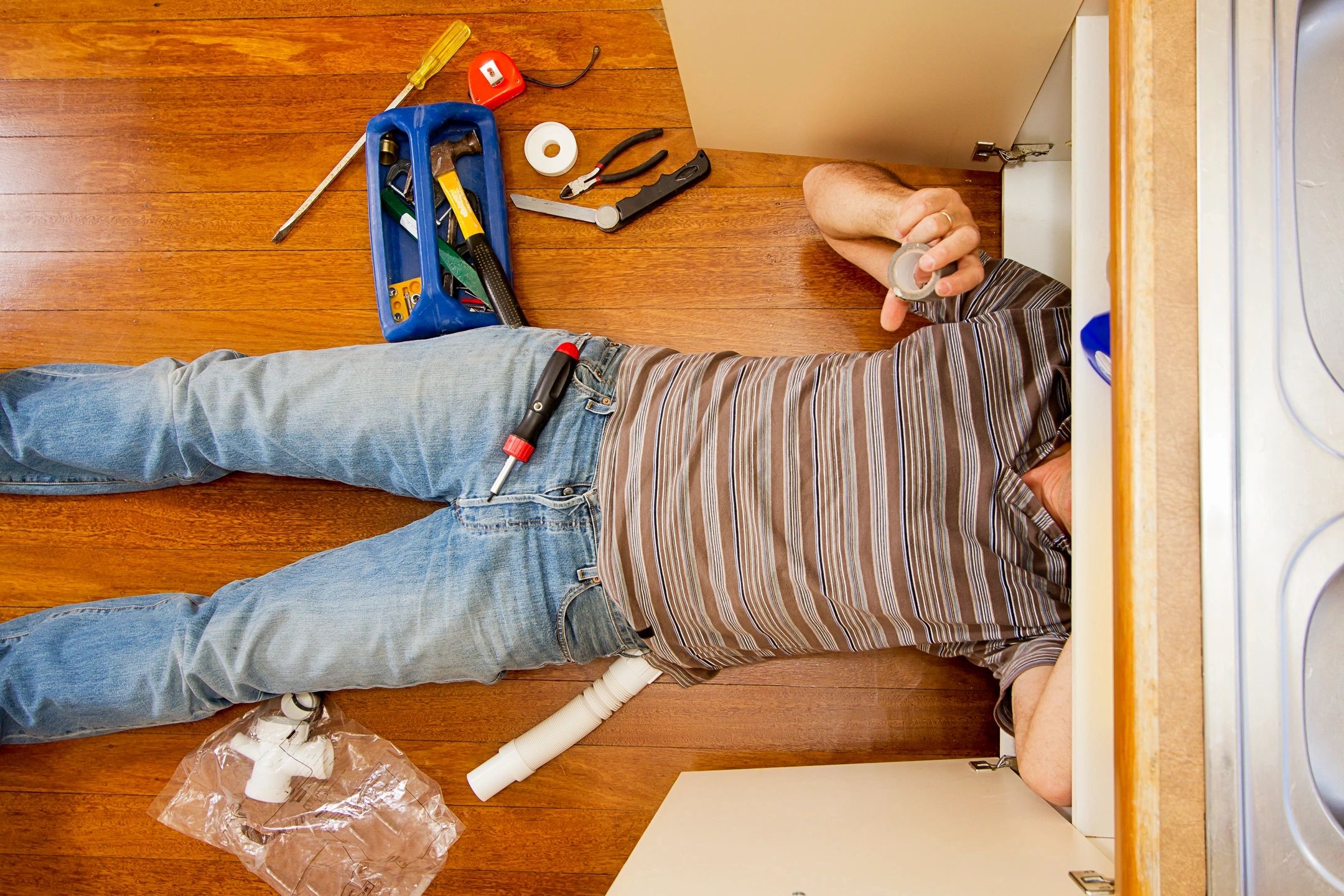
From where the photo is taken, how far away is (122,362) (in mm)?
1282

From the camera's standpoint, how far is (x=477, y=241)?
3.95 ft

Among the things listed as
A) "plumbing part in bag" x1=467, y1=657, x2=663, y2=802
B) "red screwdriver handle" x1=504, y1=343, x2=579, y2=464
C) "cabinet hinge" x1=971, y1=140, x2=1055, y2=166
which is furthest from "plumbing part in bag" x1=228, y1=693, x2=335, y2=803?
"cabinet hinge" x1=971, y1=140, x2=1055, y2=166

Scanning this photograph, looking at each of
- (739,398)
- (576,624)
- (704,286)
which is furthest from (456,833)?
(704,286)

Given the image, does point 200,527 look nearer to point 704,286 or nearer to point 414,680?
point 414,680

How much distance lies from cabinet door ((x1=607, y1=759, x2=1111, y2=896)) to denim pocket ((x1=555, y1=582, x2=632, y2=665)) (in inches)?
9.1

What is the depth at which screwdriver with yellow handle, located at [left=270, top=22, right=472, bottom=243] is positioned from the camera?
1289mm

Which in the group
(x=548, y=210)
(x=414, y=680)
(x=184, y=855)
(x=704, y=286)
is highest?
(x=548, y=210)

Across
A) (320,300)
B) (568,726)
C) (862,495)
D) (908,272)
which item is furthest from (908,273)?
(320,300)

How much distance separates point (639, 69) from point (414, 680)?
38.5 inches

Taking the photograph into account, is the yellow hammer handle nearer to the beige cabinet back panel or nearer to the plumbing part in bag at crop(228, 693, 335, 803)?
the beige cabinet back panel

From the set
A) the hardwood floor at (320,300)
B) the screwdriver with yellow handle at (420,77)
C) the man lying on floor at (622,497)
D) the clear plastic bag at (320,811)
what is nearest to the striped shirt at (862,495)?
the man lying on floor at (622,497)

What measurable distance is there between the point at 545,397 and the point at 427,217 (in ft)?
1.31

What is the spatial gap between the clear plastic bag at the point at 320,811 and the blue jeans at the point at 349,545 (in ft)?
0.45

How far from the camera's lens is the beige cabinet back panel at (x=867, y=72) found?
0.91m
